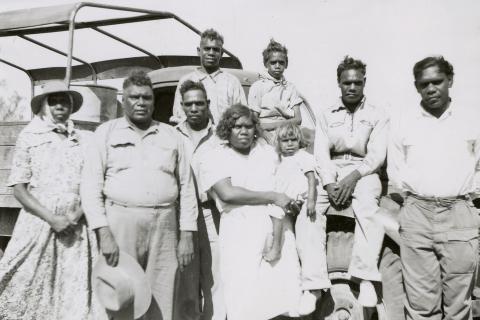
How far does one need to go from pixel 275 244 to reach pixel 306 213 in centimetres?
36

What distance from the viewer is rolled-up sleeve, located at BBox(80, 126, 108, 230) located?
3373mm

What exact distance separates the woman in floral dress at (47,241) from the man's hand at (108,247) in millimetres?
431

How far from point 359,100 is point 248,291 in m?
1.64

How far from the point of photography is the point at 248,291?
11.4 feet

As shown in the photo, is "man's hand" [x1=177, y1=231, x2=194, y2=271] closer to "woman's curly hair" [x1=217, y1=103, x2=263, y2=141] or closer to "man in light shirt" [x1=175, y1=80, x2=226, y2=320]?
"man in light shirt" [x1=175, y1=80, x2=226, y2=320]

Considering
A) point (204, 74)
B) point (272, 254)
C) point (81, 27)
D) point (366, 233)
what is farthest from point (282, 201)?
point (81, 27)

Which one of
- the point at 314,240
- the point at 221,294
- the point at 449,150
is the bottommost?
the point at 221,294

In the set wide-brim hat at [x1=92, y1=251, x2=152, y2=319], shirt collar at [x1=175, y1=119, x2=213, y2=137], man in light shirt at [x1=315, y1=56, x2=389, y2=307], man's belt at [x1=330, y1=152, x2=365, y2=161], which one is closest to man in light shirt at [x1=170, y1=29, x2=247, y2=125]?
shirt collar at [x1=175, y1=119, x2=213, y2=137]

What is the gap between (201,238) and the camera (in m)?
4.00


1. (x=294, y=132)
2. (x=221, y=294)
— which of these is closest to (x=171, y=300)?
(x=221, y=294)

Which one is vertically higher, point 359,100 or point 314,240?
point 359,100

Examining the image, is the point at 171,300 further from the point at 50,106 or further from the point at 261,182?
the point at 50,106

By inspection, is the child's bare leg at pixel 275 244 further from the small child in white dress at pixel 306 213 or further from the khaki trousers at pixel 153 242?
the khaki trousers at pixel 153 242

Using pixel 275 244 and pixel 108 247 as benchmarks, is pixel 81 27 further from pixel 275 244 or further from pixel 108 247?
pixel 275 244
